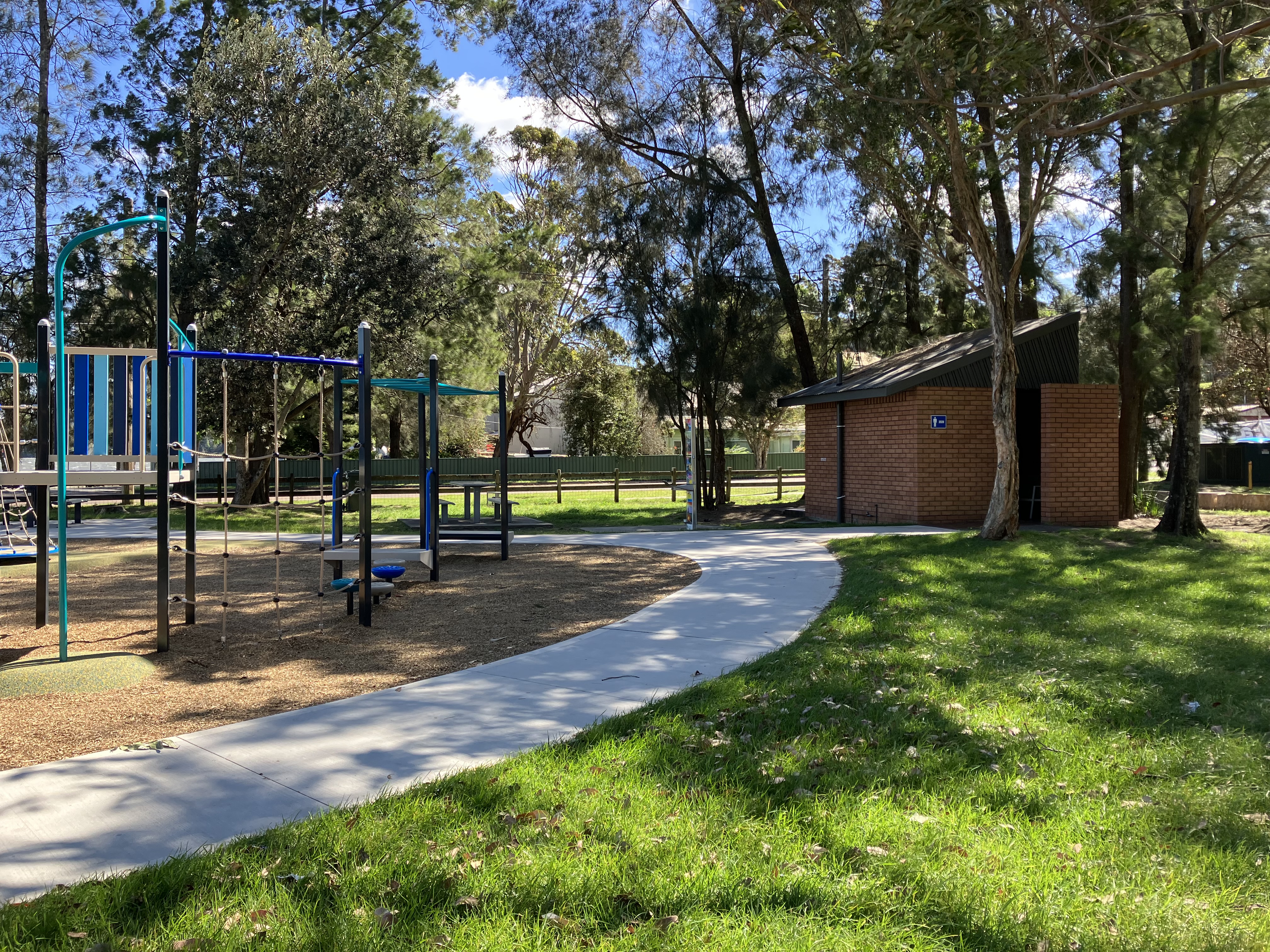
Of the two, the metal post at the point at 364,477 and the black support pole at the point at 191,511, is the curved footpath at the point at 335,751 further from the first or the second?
the black support pole at the point at 191,511

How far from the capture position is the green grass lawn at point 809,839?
10.4 feet

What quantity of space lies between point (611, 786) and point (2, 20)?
3005 cm

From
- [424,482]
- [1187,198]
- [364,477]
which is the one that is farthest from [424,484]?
[1187,198]

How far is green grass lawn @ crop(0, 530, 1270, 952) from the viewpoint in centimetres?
317

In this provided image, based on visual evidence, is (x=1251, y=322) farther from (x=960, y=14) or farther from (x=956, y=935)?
(x=956, y=935)

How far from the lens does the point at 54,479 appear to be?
23.6 ft

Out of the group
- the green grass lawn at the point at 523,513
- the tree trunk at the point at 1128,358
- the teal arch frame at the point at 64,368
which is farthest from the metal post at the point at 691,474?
the teal arch frame at the point at 64,368

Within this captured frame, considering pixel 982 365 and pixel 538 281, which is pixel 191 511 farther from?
pixel 538 281

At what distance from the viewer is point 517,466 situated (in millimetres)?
51312

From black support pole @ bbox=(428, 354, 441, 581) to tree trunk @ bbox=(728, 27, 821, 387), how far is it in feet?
42.9

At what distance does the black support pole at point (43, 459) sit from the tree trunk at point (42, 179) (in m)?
18.6

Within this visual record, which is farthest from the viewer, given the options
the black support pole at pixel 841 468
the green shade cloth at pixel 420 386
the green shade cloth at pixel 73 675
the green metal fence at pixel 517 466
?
the green metal fence at pixel 517 466

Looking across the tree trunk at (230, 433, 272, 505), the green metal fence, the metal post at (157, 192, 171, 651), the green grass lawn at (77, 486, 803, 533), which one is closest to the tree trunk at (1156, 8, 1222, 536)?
the green grass lawn at (77, 486, 803, 533)

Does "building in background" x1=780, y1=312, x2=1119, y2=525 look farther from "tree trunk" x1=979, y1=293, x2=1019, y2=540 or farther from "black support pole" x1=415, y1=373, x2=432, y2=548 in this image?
"black support pole" x1=415, y1=373, x2=432, y2=548
